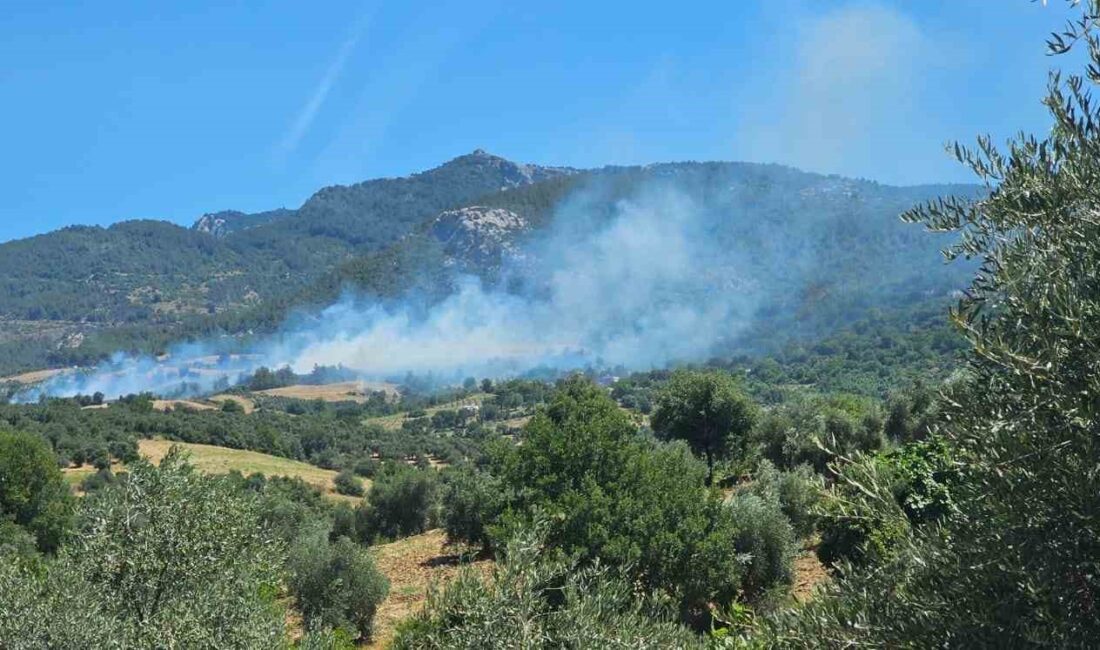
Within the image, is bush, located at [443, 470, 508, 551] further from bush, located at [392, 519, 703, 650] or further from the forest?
bush, located at [392, 519, 703, 650]

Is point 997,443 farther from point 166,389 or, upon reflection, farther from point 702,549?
point 166,389

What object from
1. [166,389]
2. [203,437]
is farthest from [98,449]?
[166,389]

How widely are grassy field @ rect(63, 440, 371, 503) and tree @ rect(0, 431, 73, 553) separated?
49.9ft

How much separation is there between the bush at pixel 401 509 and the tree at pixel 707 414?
1424 centimetres

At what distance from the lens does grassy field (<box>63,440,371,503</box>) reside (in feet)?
240

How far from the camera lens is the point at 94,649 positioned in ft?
38.5

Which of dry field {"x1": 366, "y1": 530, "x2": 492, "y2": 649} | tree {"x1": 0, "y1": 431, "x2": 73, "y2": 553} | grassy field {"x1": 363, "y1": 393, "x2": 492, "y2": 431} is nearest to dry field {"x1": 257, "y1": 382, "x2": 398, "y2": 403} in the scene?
grassy field {"x1": 363, "y1": 393, "x2": 492, "y2": 431}

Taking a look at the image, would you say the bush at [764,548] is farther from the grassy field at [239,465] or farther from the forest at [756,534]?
the grassy field at [239,465]

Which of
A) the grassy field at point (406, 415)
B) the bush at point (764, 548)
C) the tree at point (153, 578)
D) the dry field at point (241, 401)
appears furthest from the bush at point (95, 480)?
the dry field at point (241, 401)

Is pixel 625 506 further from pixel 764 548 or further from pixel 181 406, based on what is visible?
pixel 181 406

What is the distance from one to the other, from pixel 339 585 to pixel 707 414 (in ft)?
88.0

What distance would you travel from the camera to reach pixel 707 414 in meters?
47.1

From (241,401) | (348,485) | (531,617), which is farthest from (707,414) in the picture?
(241,401)

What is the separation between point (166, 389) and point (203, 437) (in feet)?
350
